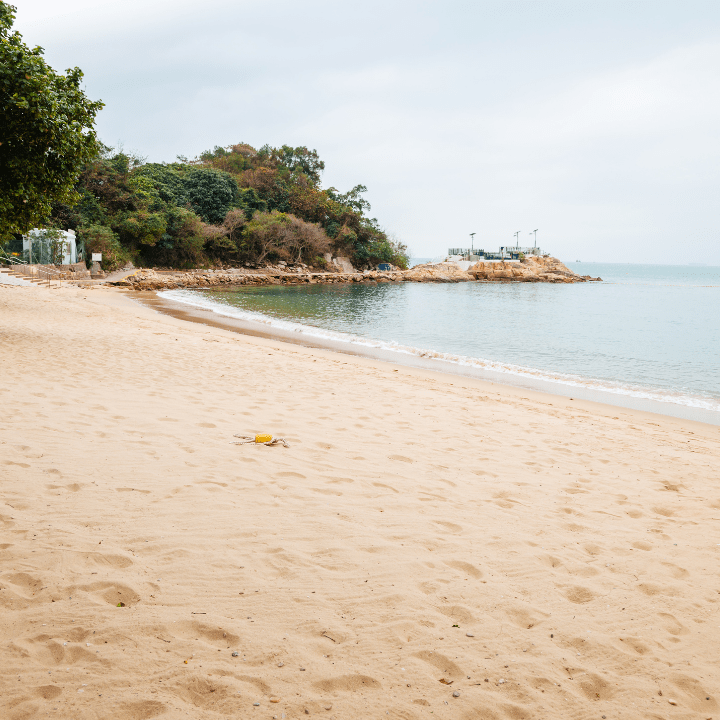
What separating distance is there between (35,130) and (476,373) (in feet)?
36.1

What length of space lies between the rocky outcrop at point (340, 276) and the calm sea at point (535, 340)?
5659 millimetres

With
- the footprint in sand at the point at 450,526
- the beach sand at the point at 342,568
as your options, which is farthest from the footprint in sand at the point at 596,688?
the footprint in sand at the point at 450,526

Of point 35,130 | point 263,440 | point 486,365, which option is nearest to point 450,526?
point 263,440

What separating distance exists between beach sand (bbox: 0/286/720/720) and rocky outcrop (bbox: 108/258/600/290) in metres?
35.1

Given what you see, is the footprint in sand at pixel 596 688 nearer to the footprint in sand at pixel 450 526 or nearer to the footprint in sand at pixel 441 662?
the footprint in sand at pixel 441 662

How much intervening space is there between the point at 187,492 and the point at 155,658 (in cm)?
186

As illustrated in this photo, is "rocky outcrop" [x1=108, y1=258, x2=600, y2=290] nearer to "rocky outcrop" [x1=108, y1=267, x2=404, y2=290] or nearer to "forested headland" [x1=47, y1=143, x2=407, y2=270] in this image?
"rocky outcrop" [x1=108, y1=267, x2=404, y2=290]

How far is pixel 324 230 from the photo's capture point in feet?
209

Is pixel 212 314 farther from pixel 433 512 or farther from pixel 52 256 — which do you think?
pixel 433 512

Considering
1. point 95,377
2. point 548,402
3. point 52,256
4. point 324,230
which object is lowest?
point 548,402

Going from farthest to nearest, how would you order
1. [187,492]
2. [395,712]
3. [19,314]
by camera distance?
1. [19,314]
2. [187,492]
3. [395,712]

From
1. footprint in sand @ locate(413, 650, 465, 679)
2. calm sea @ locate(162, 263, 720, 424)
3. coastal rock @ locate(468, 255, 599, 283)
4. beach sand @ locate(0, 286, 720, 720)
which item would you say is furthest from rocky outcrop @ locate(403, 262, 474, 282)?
footprint in sand @ locate(413, 650, 465, 679)

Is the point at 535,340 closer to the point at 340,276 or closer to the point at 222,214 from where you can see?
the point at 340,276

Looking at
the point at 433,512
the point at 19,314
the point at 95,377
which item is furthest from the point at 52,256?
the point at 433,512
